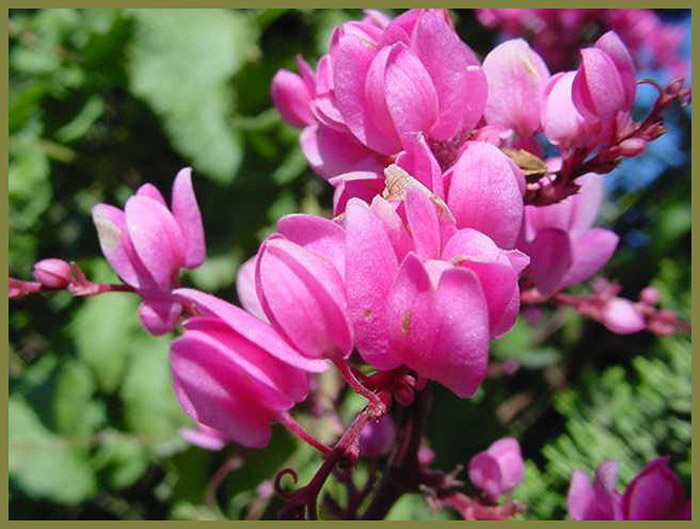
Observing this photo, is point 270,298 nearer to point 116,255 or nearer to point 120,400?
point 116,255

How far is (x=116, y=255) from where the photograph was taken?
33 cm

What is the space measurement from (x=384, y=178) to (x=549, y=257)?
0.30 feet

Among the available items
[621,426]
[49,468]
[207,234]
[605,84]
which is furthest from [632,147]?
[49,468]

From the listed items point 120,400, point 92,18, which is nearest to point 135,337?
point 120,400

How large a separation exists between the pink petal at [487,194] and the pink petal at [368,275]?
35 mm

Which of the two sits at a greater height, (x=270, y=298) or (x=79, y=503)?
(x=270, y=298)

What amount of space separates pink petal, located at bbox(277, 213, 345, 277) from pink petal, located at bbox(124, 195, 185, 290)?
0.25 feet

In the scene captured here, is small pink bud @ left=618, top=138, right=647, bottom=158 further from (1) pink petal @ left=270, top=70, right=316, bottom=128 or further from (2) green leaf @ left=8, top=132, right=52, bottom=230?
(2) green leaf @ left=8, top=132, right=52, bottom=230

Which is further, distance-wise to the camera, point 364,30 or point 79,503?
point 79,503

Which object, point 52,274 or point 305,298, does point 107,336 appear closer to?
point 52,274

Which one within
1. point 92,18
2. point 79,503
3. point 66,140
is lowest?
point 79,503

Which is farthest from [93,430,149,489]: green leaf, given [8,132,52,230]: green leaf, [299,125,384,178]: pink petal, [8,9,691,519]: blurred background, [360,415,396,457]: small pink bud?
[299,125,384,178]: pink petal

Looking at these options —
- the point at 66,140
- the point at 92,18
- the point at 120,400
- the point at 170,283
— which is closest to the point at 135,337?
the point at 120,400

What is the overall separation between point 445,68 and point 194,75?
472 millimetres
